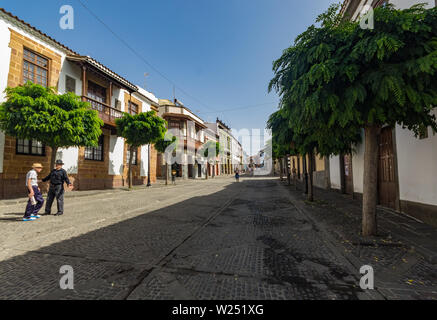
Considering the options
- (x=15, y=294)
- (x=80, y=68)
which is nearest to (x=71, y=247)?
(x=15, y=294)

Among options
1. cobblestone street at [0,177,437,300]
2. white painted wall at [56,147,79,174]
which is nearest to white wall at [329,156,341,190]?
cobblestone street at [0,177,437,300]

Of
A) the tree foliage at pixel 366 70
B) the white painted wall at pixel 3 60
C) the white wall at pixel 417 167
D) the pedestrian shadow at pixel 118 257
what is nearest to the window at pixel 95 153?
the white painted wall at pixel 3 60

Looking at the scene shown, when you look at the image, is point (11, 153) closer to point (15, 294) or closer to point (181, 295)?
point (15, 294)

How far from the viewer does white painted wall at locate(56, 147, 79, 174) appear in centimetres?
1298

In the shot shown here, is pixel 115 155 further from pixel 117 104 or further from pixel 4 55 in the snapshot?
pixel 4 55

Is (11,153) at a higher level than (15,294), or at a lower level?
higher

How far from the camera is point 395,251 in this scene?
3.52m

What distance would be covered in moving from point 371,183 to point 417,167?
2525 mm

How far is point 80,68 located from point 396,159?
18.2m

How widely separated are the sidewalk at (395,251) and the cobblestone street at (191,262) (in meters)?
0.03

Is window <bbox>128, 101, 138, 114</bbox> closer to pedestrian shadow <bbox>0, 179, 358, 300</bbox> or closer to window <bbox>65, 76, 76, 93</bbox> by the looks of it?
window <bbox>65, 76, 76, 93</bbox>

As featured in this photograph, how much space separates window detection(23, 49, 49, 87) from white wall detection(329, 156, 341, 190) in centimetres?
1760

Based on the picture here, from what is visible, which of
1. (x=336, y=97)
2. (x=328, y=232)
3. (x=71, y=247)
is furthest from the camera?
(x=328, y=232)
